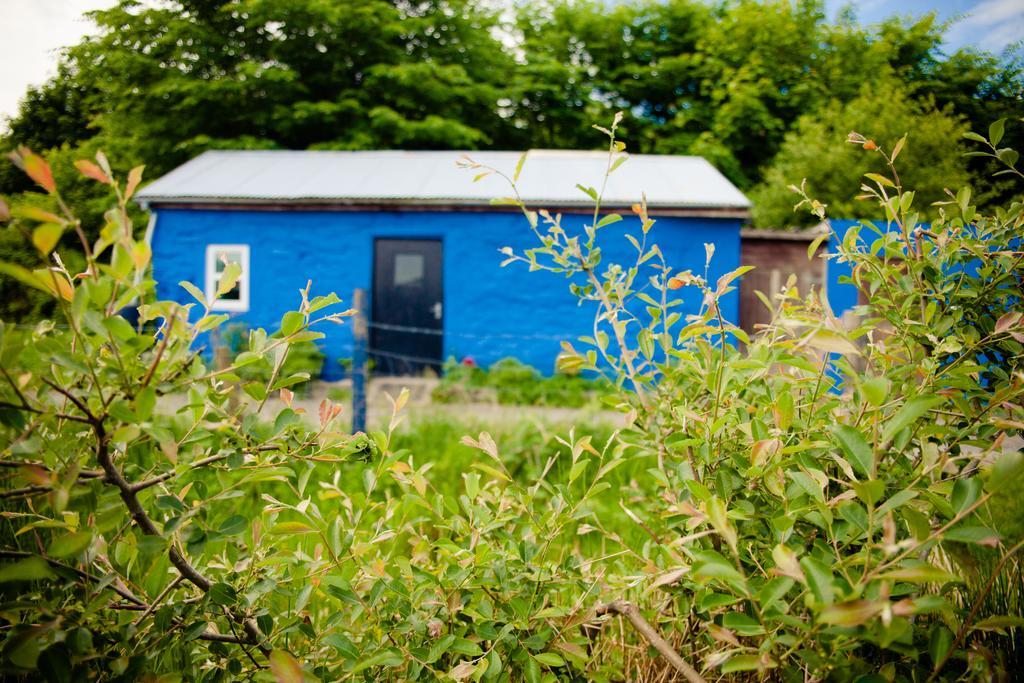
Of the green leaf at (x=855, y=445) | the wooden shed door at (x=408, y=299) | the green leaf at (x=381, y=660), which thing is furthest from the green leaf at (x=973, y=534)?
the wooden shed door at (x=408, y=299)

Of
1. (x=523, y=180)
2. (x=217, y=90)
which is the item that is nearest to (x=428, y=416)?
(x=523, y=180)

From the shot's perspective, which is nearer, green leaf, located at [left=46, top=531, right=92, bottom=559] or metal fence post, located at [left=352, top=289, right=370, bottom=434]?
green leaf, located at [left=46, top=531, right=92, bottom=559]

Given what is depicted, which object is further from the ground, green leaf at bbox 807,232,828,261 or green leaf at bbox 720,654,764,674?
→ green leaf at bbox 807,232,828,261

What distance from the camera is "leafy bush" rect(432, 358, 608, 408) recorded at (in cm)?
734

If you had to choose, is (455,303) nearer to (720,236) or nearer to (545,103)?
(720,236)

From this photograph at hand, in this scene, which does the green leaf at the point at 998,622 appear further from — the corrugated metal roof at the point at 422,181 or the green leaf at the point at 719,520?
the corrugated metal roof at the point at 422,181

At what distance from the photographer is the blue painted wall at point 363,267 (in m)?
8.94

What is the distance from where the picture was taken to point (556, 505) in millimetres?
1297

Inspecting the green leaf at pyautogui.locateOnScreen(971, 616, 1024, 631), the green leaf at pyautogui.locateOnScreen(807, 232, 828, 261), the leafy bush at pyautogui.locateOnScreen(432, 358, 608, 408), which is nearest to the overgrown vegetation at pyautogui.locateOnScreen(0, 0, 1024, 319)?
the leafy bush at pyautogui.locateOnScreen(432, 358, 608, 408)

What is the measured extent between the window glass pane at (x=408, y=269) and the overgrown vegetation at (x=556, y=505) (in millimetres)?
7890

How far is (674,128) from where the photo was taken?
703 inches

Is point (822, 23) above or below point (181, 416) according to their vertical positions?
above

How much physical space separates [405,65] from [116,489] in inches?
579

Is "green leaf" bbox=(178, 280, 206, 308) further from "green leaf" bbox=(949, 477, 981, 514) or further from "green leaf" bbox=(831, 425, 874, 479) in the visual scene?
"green leaf" bbox=(949, 477, 981, 514)
